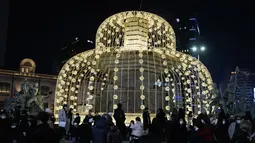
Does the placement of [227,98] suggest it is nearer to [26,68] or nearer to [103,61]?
[103,61]

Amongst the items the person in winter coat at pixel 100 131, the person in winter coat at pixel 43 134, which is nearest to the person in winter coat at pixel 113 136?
the person in winter coat at pixel 100 131

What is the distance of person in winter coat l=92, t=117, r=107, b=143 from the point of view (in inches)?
Answer: 322

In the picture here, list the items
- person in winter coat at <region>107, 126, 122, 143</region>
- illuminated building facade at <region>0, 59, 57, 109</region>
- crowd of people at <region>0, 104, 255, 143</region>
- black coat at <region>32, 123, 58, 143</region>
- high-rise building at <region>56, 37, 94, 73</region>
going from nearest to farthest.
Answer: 1. black coat at <region>32, 123, 58, 143</region>
2. crowd of people at <region>0, 104, 255, 143</region>
3. person in winter coat at <region>107, 126, 122, 143</region>
4. illuminated building facade at <region>0, 59, 57, 109</region>
5. high-rise building at <region>56, 37, 94, 73</region>

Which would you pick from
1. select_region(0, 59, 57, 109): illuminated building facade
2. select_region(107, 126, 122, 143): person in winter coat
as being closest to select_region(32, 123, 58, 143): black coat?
select_region(107, 126, 122, 143): person in winter coat

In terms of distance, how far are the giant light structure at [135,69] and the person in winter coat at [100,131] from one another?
355 inches

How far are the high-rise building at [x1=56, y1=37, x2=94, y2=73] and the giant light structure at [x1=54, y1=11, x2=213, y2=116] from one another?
6236 centimetres

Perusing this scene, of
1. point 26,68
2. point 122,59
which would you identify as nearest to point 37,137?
point 122,59

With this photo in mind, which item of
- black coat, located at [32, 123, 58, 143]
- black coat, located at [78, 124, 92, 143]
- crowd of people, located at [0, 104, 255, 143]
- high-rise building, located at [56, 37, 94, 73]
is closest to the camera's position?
black coat, located at [32, 123, 58, 143]

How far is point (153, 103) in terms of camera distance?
65.9 feet

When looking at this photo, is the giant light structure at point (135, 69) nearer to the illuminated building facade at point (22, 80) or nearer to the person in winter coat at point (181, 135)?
the person in winter coat at point (181, 135)

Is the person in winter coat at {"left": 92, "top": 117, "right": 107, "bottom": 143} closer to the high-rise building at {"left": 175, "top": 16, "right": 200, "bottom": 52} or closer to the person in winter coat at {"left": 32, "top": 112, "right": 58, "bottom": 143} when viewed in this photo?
the person in winter coat at {"left": 32, "top": 112, "right": 58, "bottom": 143}

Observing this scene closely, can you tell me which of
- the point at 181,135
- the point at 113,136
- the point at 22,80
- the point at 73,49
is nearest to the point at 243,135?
the point at 181,135

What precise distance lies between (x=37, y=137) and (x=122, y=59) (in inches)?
541

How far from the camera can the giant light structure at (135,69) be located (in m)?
18.7
